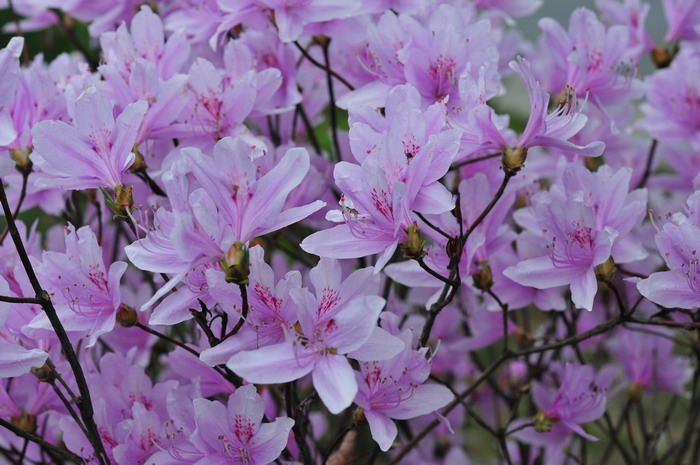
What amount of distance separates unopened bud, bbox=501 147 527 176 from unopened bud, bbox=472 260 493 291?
0.56ft

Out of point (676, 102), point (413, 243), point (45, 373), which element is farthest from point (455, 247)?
point (676, 102)

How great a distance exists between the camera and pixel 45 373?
89cm

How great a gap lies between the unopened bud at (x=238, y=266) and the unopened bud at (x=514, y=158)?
11.4 inches

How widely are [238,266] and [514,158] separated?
1.00 ft

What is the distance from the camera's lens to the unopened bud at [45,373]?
87 centimetres

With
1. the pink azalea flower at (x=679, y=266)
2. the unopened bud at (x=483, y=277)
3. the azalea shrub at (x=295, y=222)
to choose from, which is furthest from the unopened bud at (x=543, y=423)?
the pink azalea flower at (x=679, y=266)

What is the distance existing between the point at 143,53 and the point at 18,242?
1.17ft

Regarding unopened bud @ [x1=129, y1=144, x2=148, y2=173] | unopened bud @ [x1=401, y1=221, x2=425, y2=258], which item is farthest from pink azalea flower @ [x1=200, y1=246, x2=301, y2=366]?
unopened bud @ [x1=129, y1=144, x2=148, y2=173]

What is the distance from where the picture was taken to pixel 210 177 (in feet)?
2.52

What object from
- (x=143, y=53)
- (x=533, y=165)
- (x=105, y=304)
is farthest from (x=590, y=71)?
(x=105, y=304)

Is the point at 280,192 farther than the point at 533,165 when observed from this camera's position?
No

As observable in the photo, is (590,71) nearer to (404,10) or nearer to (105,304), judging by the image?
(404,10)

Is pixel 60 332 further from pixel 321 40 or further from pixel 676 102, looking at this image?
pixel 676 102

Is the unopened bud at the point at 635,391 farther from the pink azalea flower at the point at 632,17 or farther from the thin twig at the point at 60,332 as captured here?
the thin twig at the point at 60,332
